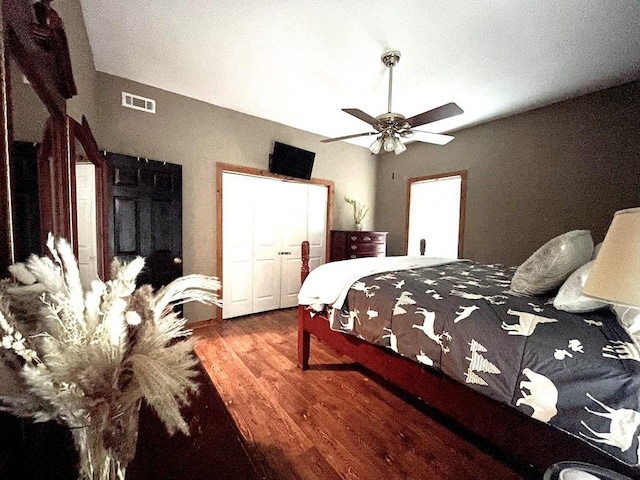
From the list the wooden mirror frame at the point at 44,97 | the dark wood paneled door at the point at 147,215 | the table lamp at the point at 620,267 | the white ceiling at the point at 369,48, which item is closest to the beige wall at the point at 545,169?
the white ceiling at the point at 369,48

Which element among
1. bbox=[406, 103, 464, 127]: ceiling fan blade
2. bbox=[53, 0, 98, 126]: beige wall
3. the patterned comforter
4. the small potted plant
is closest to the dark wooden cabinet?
the small potted plant

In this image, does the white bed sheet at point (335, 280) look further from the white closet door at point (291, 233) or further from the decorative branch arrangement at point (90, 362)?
the white closet door at point (291, 233)

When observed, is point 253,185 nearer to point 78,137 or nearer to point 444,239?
point 78,137

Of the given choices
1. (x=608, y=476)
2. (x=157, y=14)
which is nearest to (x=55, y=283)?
(x=608, y=476)

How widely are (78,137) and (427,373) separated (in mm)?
2303

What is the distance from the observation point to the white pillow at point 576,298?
115cm

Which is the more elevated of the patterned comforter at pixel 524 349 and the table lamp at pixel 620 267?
the table lamp at pixel 620 267

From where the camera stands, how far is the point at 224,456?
0.63 m

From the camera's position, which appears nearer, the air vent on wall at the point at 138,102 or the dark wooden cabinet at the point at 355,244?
the air vent on wall at the point at 138,102

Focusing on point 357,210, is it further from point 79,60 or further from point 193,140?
point 79,60

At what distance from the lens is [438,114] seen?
2016 mm

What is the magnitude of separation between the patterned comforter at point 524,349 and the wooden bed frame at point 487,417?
0.11 metres

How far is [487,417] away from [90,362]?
1607mm

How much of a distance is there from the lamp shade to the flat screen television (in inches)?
128
